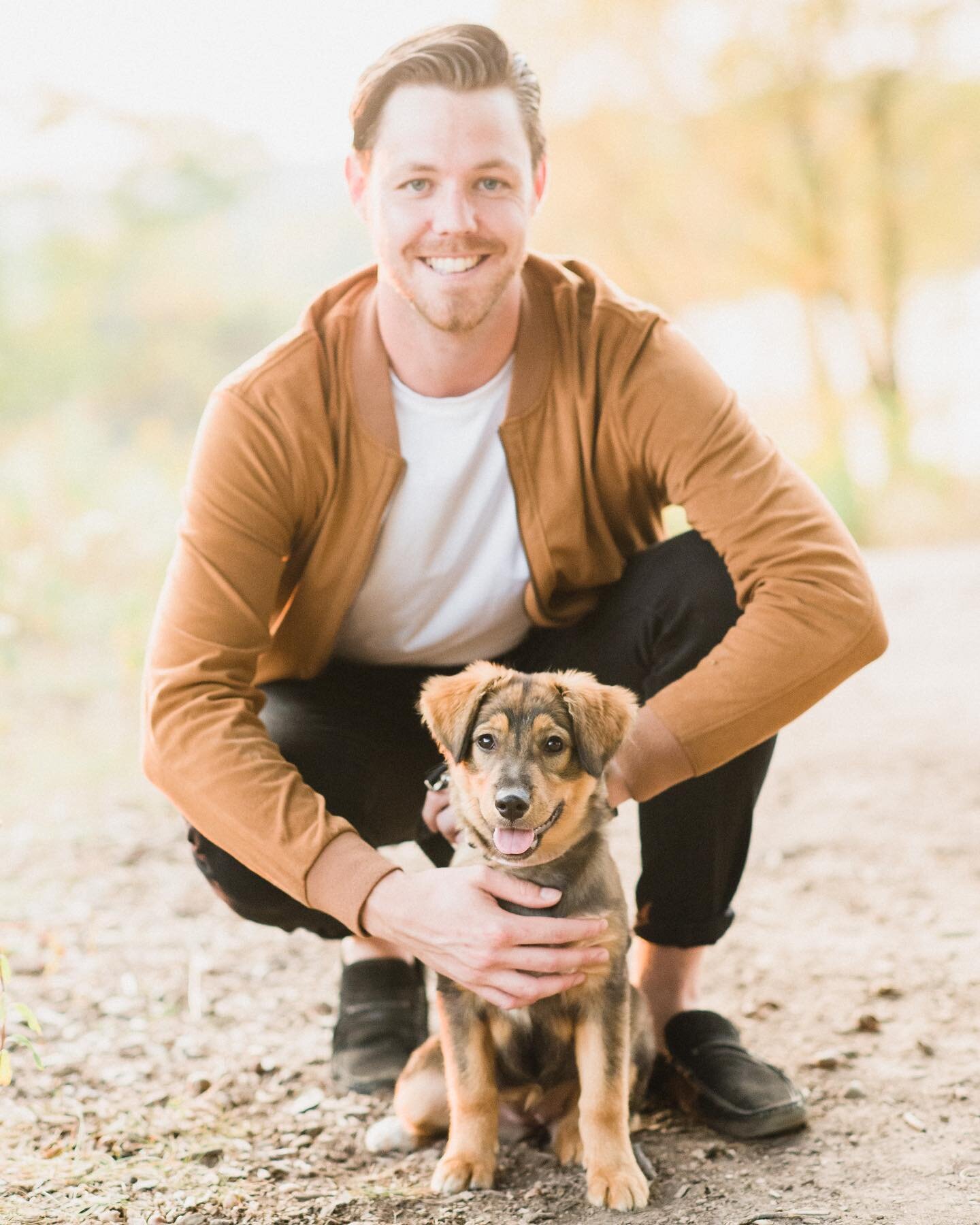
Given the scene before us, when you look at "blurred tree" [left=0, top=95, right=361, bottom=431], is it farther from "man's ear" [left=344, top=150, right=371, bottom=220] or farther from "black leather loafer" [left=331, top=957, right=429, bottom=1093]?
"black leather loafer" [left=331, top=957, right=429, bottom=1093]

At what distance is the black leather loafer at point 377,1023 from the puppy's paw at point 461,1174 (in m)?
0.47

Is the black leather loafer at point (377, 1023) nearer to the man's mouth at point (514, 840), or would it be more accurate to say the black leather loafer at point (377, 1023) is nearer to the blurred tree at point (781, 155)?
the man's mouth at point (514, 840)

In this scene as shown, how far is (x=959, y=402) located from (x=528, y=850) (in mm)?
8231

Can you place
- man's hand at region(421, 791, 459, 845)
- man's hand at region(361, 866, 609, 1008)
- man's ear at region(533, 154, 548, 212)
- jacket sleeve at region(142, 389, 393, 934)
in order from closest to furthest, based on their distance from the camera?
man's hand at region(361, 866, 609, 1008) → jacket sleeve at region(142, 389, 393, 934) → man's hand at region(421, 791, 459, 845) → man's ear at region(533, 154, 548, 212)

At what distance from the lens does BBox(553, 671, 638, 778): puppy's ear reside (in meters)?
2.33

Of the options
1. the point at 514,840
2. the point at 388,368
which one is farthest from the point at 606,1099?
the point at 388,368

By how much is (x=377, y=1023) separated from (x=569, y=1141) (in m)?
0.62

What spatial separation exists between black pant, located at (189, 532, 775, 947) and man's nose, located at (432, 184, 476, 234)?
0.76 metres

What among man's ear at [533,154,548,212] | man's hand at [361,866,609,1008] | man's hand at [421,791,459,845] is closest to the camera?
man's hand at [361,866,609,1008]

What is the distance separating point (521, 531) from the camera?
2695 millimetres

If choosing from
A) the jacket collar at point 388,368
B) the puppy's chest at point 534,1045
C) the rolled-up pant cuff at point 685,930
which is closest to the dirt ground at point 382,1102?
the puppy's chest at point 534,1045

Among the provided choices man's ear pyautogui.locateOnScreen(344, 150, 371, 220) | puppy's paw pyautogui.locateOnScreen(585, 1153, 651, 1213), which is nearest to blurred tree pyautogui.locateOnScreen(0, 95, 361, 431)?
man's ear pyautogui.locateOnScreen(344, 150, 371, 220)

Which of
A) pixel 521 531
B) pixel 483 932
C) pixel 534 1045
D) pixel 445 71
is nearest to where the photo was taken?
pixel 483 932

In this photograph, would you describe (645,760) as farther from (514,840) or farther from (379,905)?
(379,905)
